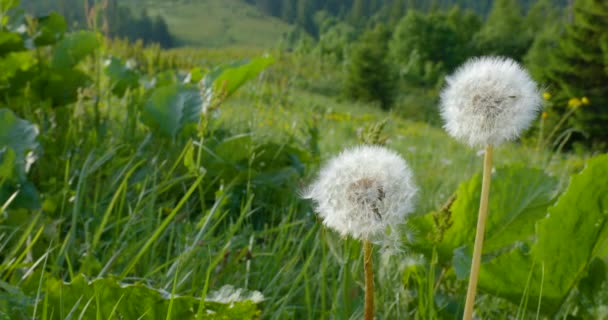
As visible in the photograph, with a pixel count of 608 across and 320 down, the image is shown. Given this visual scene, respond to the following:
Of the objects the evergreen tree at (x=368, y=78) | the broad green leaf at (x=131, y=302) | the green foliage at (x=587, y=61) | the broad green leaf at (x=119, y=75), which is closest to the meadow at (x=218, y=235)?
the broad green leaf at (x=131, y=302)

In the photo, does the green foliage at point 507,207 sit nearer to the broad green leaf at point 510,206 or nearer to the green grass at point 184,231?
the broad green leaf at point 510,206

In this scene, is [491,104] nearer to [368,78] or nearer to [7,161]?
[7,161]

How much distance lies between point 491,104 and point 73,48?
1.77m

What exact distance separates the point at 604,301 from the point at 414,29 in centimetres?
6130

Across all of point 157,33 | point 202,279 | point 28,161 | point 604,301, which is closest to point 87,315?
point 202,279

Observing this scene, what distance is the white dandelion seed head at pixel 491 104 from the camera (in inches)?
28.8

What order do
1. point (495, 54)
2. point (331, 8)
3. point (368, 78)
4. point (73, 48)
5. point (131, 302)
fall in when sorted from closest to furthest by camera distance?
point (131, 302) → point (73, 48) → point (495, 54) → point (368, 78) → point (331, 8)

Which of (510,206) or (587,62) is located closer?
(510,206)

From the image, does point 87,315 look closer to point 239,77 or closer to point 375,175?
point 375,175

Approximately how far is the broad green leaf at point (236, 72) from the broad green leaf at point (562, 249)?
3.50 ft

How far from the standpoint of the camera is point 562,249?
112 centimetres

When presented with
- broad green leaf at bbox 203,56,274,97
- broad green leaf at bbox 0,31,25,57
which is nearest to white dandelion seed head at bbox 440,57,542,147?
broad green leaf at bbox 203,56,274,97

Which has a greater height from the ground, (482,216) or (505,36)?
(482,216)

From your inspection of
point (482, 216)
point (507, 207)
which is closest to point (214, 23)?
point (507, 207)
